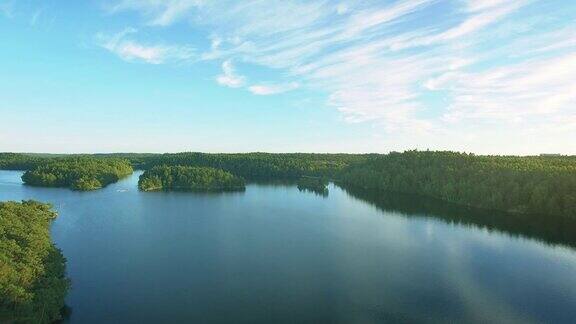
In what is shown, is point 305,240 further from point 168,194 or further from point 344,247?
point 168,194

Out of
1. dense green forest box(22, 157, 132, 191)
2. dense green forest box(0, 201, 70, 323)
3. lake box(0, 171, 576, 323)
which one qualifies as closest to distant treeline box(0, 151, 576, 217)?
lake box(0, 171, 576, 323)

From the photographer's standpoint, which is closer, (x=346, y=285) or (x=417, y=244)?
(x=346, y=285)

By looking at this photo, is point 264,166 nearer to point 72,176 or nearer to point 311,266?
point 72,176

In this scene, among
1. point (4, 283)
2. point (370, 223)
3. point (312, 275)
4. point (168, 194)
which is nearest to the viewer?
point (4, 283)

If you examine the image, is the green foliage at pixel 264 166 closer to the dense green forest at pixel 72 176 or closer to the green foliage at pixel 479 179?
the green foliage at pixel 479 179

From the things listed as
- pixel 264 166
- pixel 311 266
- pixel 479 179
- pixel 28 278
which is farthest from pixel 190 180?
pixel 28 278

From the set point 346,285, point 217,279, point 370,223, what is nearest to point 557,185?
point 370,223

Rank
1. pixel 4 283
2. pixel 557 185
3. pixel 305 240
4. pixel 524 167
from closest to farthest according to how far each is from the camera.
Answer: pixel 4 283 < pixel 305 240 < pixel 557 185 < pixel 524 167
